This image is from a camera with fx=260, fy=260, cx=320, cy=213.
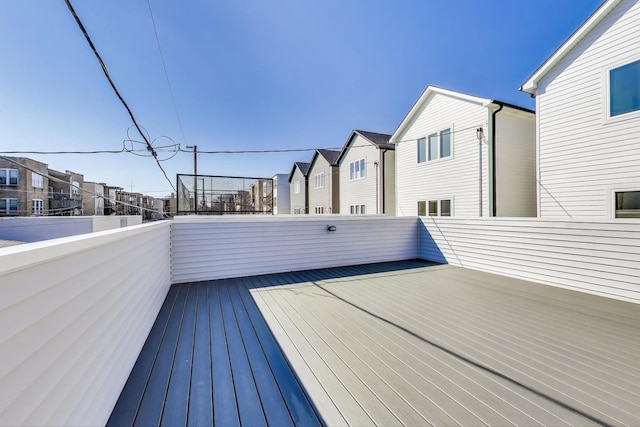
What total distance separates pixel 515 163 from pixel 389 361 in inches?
310

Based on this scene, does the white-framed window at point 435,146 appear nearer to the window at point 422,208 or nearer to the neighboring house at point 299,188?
the window at point 422,208

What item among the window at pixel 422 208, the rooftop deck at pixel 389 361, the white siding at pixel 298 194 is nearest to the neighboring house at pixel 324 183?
the white siding at pixel 298 194

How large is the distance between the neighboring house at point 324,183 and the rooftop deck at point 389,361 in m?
11.7

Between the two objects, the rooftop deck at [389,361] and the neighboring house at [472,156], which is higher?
the neighboring house at [472,156]

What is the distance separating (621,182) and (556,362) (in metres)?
5.15

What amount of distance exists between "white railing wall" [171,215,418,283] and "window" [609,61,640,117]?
4.43 meters

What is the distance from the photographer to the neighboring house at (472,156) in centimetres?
729

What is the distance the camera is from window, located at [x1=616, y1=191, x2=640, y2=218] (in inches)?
194

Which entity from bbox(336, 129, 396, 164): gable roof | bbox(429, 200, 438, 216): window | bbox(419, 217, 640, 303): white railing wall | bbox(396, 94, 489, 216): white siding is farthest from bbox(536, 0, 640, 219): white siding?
bbox(336, 129, 396, 164): gable roof

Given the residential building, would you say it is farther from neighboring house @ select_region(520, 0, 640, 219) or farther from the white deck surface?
neighboring house @ select_region(520, 0, 640, 219)

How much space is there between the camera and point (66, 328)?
114 cm

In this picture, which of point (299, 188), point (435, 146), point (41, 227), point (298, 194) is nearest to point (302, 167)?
point (299, 188)

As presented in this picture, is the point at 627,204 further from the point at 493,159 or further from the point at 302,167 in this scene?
the point at 302,167

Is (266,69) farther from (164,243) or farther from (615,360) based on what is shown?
(615,360)
